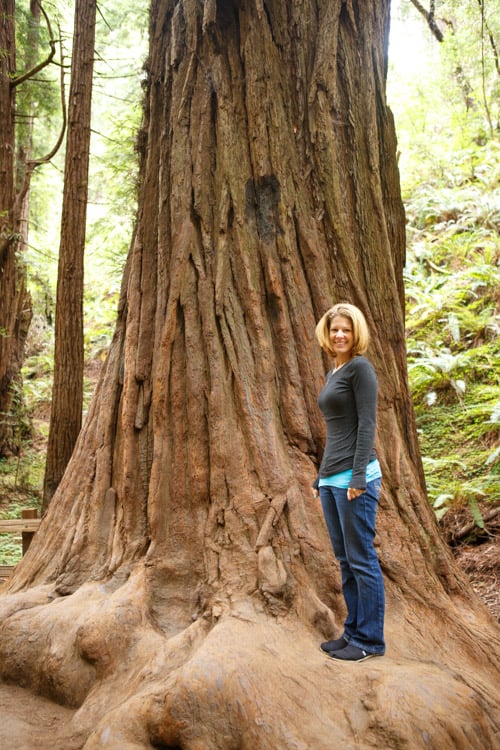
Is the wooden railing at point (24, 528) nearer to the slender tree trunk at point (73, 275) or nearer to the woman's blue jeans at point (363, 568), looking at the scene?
the slender tree trunk at point (73, 275)

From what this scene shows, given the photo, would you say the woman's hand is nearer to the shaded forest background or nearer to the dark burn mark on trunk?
the dark burn mark on trunk

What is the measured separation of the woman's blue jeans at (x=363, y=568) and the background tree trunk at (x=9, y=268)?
842cm

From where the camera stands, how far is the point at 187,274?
4582 mm

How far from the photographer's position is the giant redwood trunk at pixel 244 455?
306 centimetres

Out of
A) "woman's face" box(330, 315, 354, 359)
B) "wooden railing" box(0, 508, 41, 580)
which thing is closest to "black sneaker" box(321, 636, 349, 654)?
"woman's face" box(330, 315, 354, 359)

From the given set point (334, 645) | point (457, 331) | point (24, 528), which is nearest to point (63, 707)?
point (334, 645)

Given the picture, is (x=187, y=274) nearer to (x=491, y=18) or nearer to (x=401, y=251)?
(x=401, y=251)

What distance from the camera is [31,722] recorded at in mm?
3451

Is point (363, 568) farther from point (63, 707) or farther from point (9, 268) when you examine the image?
point (9, 268)

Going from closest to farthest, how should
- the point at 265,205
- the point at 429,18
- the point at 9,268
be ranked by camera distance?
the point at 265,205 → the point at 9,268 → the point at 429,18

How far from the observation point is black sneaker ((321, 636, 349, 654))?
3.40m

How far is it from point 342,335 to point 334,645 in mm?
1679

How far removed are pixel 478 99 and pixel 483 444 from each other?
10.4m

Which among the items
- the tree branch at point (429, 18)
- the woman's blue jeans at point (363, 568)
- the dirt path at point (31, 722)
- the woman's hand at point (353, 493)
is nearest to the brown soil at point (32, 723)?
the dirt path at point (31, 722)
